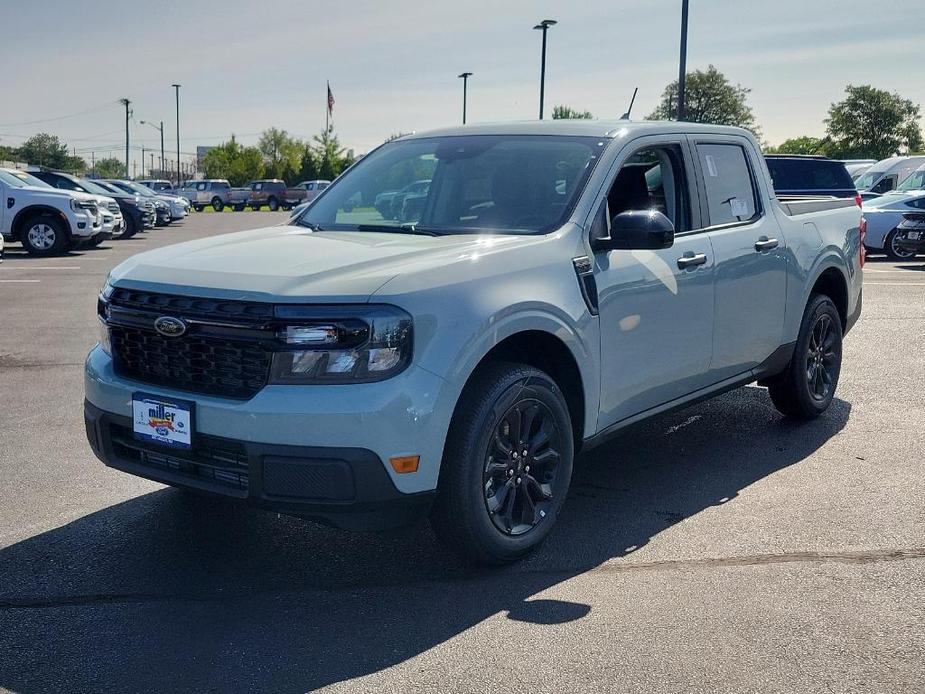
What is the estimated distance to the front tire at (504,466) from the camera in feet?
12.7

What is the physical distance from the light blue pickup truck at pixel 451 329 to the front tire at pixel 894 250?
581 inches

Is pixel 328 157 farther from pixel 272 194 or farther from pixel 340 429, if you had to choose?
pixel 340 429

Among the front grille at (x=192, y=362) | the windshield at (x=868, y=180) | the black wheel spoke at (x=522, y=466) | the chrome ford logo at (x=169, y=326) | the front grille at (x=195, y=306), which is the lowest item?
the black wheel spoke at (x=522, y=466)

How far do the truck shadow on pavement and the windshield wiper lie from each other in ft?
4.48

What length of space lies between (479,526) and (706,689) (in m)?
1.10

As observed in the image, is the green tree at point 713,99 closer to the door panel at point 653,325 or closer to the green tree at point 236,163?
the green tree at point 236,163

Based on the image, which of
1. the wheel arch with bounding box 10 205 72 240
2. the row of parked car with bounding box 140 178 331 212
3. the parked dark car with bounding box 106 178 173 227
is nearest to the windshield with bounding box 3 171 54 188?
the wheel arch with bounding box 10 205 72 240

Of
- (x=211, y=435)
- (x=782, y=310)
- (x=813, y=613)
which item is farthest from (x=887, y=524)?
(x=211, y=435)

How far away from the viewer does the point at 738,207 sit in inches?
227

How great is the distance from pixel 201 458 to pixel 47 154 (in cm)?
12776

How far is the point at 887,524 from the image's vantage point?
4.73 meters

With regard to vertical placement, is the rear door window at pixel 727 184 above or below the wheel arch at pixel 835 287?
above

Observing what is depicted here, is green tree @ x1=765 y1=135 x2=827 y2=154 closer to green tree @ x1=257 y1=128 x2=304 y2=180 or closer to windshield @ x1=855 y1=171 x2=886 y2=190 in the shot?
green tree @ x1=257 y1=128 x2=304 y2=180

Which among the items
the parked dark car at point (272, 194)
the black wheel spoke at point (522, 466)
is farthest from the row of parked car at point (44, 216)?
the parked dark car at point (272, 194)
